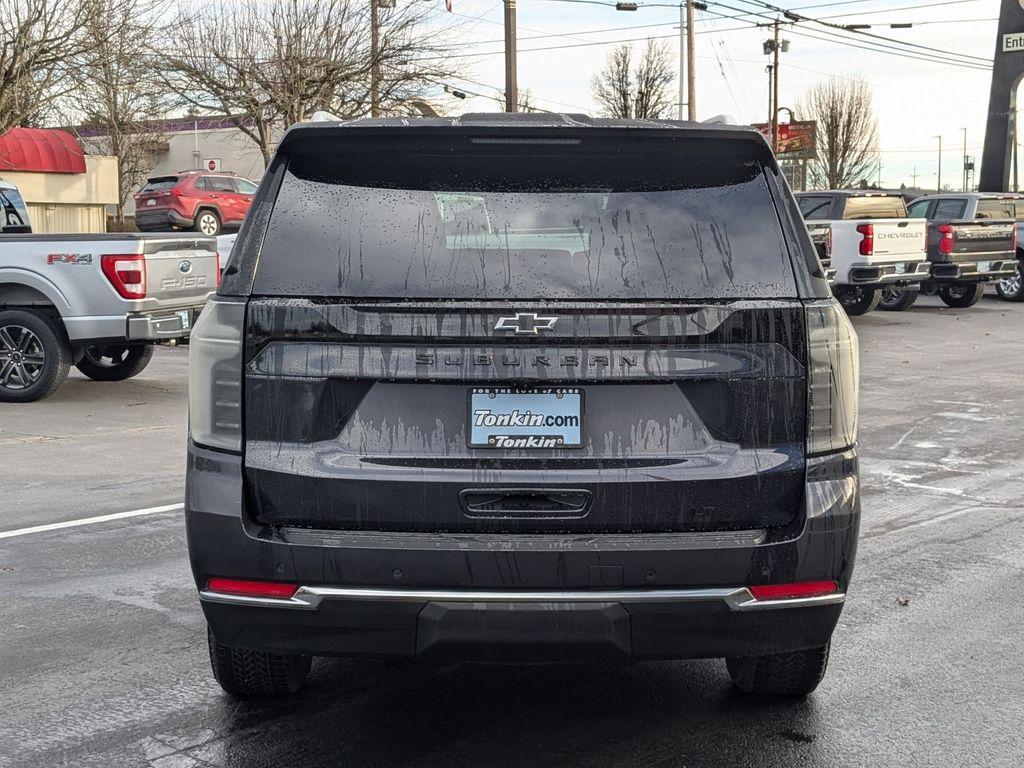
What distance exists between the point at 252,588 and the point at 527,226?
126 centimetres

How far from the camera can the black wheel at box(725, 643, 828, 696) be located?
13.5ft

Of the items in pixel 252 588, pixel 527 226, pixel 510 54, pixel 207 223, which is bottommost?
pixel 252 588

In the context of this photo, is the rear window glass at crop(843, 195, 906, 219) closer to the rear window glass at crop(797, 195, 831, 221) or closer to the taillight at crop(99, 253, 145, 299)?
the rear window glass at crop(797, 195, 831, 221)

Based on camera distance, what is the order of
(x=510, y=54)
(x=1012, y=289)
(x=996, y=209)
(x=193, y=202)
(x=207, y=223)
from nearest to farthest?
(x=996, y=209) → (x=1012, y=289) → (x=510, y=54) → (x=193, y=202) → (x=207, y=223)

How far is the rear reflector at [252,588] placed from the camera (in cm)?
347

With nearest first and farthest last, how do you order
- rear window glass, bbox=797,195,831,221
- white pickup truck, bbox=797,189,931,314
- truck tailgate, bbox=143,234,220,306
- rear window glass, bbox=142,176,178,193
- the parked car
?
truck tailgate, bbox=143,234,220,306, white pickup truck, bbox=797,189,931,314, rear window glass, bbox=797,195,831,221, the parked car, rear window glass, bbox=142,176,178,193

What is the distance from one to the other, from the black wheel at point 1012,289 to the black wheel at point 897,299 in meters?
2.80

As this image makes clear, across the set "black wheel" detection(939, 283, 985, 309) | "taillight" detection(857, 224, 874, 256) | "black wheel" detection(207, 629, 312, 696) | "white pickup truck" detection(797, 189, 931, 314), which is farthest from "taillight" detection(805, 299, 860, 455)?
"black wheel" detection(939, 283, 985, 309)

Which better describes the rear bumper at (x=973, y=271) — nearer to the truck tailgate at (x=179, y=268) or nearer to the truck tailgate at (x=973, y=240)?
the truck tailgate at (x=973, y=240)

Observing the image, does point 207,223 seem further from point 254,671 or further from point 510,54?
point 254,671

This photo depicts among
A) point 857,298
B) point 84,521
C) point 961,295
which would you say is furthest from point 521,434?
point 961,295

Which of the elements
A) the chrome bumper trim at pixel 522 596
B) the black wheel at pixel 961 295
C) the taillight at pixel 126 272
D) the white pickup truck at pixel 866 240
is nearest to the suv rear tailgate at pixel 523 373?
the chrome bumper trim at pixel 522 596

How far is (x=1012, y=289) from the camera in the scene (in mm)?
25828

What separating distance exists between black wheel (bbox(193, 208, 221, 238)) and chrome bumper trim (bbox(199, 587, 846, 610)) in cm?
3305
